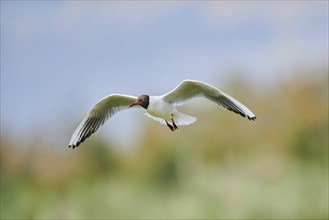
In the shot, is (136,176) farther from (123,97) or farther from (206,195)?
(123,97)

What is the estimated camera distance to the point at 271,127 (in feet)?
20.6

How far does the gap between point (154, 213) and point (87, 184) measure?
2.04ft

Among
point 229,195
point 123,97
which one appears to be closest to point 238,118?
point 229,195

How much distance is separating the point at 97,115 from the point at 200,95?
459 millimetres

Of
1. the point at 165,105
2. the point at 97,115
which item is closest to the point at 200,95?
the point at 165,105

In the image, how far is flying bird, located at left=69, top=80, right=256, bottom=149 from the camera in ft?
9.25

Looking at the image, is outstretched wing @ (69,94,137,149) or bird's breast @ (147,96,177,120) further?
outstretched wing @ (69,94,137,149)

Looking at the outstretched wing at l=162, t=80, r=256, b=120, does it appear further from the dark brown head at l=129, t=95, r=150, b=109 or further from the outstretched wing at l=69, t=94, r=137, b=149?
the outstretched wing at l=69, t=94, r=137, b=149

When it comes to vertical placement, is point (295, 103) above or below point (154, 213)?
above

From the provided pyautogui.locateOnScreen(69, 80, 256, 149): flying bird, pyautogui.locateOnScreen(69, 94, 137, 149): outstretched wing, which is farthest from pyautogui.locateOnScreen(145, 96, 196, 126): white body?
pyautogui.locateOnScreen(69, 94, 137, 149): outstretched wing

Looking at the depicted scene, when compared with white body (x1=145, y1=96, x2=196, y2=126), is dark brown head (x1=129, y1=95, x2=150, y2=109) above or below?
above

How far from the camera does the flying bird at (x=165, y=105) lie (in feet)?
9.25

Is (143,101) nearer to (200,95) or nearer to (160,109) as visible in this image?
(160,109)

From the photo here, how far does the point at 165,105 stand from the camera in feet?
9.32
